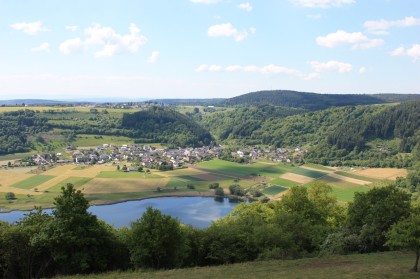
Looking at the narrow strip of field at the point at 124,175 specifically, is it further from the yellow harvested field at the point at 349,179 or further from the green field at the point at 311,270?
the green field at the point at 311,270

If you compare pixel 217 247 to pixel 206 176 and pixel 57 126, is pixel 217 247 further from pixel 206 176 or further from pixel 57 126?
pixel 57 126

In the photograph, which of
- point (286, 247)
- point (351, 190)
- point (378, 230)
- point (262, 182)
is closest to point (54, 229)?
point (286, 247)

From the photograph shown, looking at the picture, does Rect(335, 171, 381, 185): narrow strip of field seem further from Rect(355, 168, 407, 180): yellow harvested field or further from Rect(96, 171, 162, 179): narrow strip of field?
Rect(96, 171, 162, 179): narrow strip of field

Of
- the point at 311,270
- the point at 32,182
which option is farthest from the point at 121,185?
the point at 311,270

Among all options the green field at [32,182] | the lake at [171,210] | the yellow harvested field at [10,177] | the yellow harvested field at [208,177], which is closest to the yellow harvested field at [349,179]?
the yellow harvested field at [208,177]

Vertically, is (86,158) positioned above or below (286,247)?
below

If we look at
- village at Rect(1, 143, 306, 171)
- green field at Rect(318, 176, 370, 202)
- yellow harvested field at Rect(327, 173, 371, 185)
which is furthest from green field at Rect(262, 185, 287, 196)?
village at Rect(1, 143, 306, 171)
